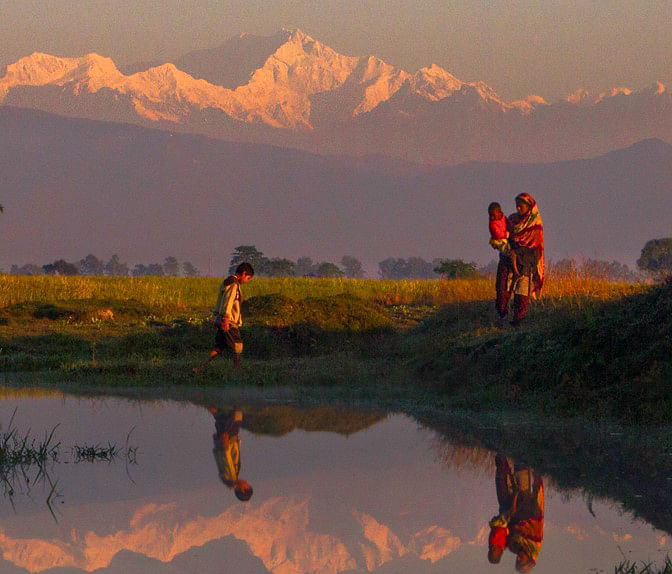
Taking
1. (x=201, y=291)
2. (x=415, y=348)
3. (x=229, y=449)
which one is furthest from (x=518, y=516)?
(x=201, y=291)

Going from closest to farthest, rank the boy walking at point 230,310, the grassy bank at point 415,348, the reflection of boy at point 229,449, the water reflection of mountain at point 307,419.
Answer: the reflection of boy at point 229,449
the water reflection of mountain at point 307,419
the grassy bank at point 415,348
the boy walking at point 230,310

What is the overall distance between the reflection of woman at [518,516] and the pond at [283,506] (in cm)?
3

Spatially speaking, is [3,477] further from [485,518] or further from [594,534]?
[594,534]

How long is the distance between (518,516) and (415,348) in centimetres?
1386

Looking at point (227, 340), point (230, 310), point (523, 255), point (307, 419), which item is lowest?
point (307, 419)

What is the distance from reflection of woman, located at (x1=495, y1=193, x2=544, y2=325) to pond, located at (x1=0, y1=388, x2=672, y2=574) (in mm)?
7473

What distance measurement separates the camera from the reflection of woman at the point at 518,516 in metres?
6.50

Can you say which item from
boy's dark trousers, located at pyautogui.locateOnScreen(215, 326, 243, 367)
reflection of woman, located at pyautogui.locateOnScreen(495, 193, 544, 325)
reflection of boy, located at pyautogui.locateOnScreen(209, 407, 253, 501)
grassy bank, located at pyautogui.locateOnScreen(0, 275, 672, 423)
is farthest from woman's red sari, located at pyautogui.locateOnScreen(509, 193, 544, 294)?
reflection of boy, located at pyautogui.locateOnScreen(209, 407, 253, 501)

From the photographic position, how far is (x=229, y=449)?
10.4 meters

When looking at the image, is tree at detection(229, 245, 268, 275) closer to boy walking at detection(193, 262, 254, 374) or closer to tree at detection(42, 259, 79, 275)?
tree at detection(42, 259, 79, 275)

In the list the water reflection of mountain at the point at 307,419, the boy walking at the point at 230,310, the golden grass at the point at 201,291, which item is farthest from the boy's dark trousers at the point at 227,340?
the golden grass at the point at 201,291

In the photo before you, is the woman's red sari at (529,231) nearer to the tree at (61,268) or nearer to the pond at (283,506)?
the pond at (283,506)

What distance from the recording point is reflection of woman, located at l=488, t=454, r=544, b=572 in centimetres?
650

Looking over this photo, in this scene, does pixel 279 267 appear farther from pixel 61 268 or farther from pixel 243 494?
pixel 243 494
